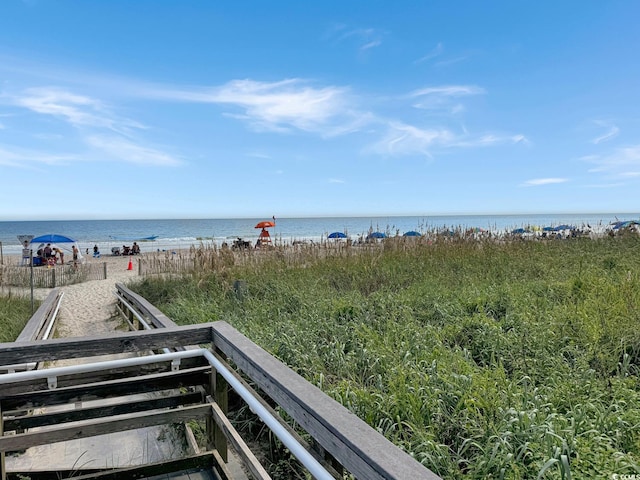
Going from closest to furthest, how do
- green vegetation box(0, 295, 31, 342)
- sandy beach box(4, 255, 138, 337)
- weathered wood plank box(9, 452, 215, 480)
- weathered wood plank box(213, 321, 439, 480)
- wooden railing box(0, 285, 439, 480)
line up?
weathered wood plank box(213, 321, 439, 480) → wooden railing box(0, 285, 439, 480) → weathered wood plank box(9, 452, 215, 480) → green vegetation box(0, 295, 31, 342) → sandy beach box(4, 255, 138, 337)

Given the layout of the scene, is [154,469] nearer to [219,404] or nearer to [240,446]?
[219,404]

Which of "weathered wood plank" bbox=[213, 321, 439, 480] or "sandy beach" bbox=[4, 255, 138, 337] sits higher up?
"weathered wood plank" bbox=[213, 321, 439, 480]

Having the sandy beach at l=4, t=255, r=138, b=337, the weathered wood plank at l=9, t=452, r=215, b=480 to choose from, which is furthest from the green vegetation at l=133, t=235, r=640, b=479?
the sandy beach at l=4, t=255, r=138, b=337

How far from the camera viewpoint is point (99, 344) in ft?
7.62

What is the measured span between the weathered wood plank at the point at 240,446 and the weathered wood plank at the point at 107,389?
16 cm

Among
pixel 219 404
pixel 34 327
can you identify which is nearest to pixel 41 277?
pixel 34 327

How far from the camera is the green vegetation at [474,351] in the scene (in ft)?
6.77

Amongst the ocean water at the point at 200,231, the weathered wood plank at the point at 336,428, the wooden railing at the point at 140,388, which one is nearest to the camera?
the weathered wood plank at the point at 336,428

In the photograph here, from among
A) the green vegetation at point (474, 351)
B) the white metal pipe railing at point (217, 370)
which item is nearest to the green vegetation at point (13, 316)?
the green vegetation at point (474, 351)

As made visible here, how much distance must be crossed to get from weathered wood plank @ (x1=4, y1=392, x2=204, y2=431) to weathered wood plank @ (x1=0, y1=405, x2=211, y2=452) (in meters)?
0.06

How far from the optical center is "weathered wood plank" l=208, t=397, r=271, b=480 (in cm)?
162

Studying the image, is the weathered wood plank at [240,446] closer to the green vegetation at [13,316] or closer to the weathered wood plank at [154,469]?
the weathered wood plank at [154,469]

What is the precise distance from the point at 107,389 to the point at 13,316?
241 inches

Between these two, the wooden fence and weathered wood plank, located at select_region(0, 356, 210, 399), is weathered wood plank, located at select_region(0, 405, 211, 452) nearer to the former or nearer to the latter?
weathered wood plank, located at select_region(0, 356, 210, 399)
